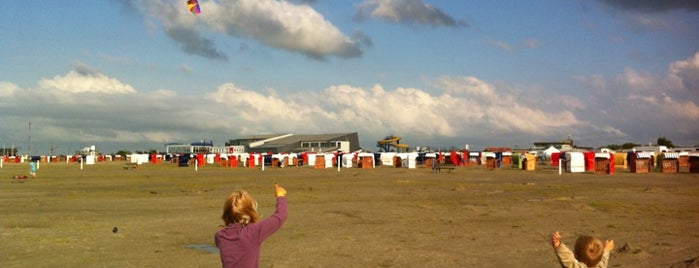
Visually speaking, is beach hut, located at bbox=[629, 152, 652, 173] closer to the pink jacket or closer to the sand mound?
the sand mound

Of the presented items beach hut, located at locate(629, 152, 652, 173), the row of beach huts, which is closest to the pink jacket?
the row of beach huts

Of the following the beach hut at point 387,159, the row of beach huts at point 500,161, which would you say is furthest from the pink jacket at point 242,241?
the beach hut at point 387,159

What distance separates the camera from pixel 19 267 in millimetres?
10273

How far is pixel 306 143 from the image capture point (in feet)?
458

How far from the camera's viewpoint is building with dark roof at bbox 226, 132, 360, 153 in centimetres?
13362

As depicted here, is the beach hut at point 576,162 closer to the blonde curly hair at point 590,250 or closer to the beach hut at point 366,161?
the beach hut at point 366,161

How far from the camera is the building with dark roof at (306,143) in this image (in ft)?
438

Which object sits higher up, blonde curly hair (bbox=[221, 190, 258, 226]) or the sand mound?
blonde curly hair (bbox=[221, 190, 258, 226])

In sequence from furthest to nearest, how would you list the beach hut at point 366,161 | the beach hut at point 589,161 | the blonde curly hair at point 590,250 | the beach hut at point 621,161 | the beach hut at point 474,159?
1. the beach hut at point 474,159
2. the beach hut at point 366,161
3. the beach hut at point 621,161
4. the beach hut at point 589,161
5. the blonde curly hair at point 590,250

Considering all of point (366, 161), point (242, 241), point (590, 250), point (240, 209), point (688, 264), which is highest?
point (366, 161)

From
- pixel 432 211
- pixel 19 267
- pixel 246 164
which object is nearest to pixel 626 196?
pixel 432 211

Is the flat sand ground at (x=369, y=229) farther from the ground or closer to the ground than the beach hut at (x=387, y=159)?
closer to the ground

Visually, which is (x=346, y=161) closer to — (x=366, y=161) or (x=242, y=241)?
(x=366, y=161)

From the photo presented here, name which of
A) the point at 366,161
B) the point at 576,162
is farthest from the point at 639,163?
the point at 366,161
